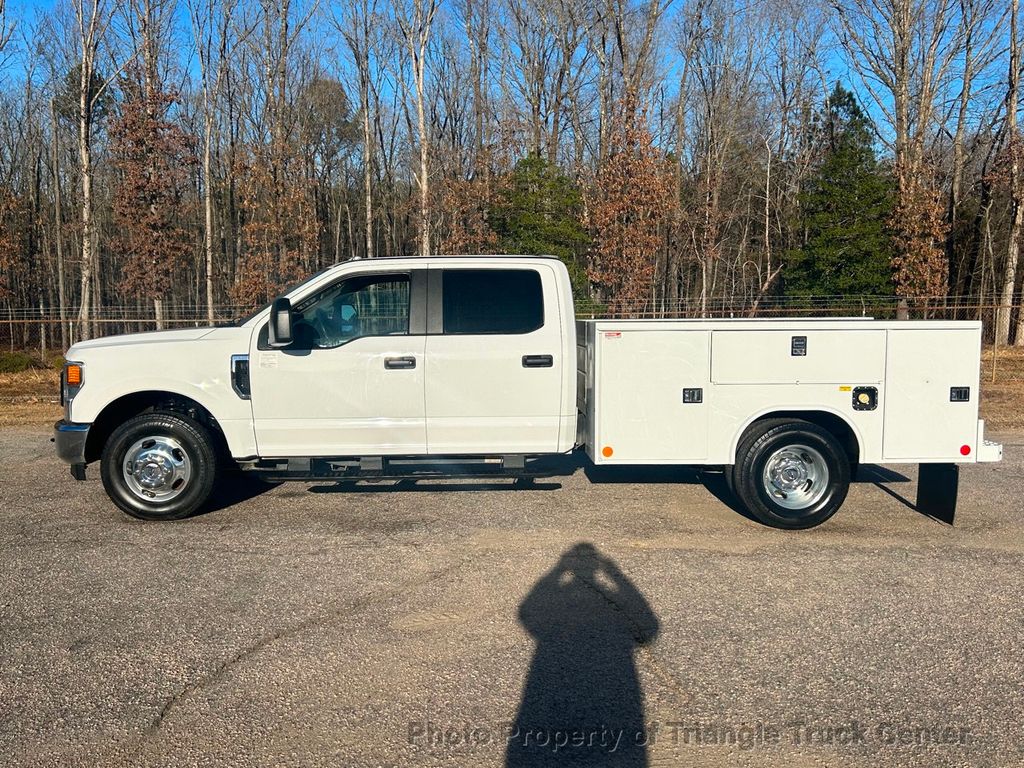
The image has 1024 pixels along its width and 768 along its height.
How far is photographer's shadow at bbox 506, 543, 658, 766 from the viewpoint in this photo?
Answer: 11.3 ft

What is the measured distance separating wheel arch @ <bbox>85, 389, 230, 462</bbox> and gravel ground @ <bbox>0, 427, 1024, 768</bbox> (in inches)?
25.0

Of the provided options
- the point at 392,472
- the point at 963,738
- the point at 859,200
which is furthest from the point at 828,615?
the point at 859,200

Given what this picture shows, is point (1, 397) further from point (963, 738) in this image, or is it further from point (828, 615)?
point (963, 738)

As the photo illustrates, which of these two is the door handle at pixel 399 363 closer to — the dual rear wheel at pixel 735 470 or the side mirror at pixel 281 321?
the side mirror at pixel 281 321

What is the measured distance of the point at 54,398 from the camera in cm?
1521

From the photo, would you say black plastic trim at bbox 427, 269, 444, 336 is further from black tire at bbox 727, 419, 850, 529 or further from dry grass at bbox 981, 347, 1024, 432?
dry grass at bbox 981, 347, 1024, 432

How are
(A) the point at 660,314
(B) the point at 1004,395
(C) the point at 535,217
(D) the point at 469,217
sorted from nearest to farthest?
(B) the point at 1004,395, (A) the point at 660,314, (C) the point at 535,217, (D) the point at 469,217

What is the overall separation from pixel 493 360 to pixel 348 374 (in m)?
1.17

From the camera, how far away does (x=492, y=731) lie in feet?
11.7

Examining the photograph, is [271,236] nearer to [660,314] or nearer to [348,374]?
[660,314]

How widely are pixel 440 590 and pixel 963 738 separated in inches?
118

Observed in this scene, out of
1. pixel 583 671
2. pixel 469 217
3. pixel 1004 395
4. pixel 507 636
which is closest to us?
pixel 583 671

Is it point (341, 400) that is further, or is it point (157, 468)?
point (157, 468)

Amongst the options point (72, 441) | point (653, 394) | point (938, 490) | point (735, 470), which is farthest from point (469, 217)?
point (938, 490)
